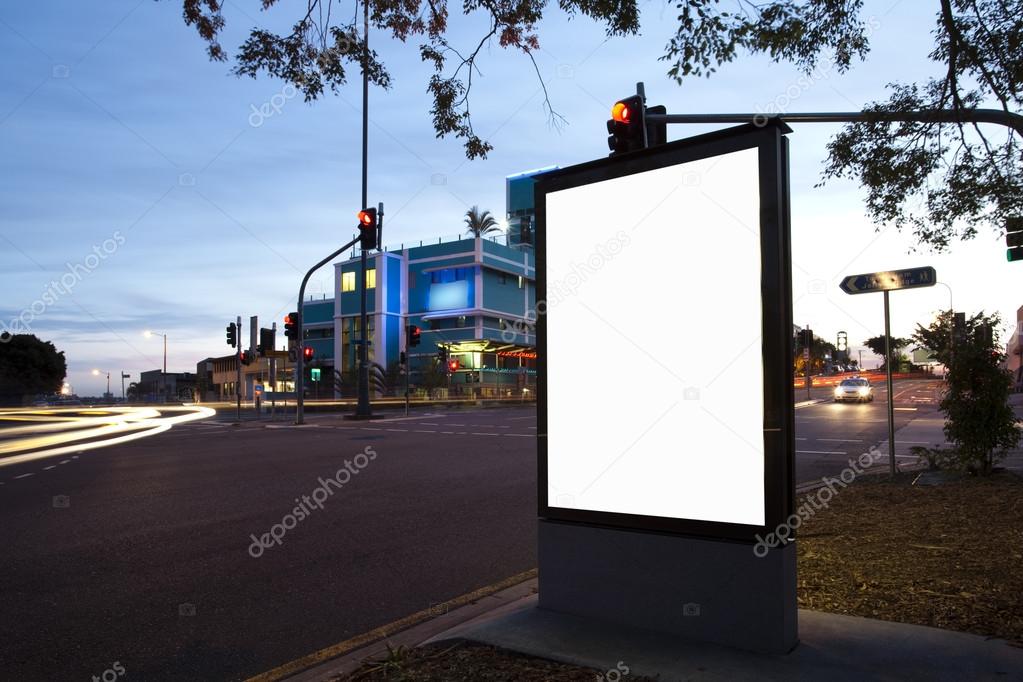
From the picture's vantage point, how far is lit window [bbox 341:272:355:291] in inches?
2761

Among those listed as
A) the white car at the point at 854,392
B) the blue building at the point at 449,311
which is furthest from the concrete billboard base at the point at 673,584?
the blue building at the point at 449,311

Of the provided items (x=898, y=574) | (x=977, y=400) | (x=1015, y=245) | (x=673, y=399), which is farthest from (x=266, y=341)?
(x=673, y=399)

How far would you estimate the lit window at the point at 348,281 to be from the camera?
230 feet

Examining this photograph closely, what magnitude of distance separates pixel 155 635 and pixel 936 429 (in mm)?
20812

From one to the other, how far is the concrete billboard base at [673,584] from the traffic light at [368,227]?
20.5 m

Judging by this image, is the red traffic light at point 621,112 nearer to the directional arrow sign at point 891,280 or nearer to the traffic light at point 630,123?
the traffic light at point 630,123

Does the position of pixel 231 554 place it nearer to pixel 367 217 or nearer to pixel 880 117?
Result: pixel 880 117

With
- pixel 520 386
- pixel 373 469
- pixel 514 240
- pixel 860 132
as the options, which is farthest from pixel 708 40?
pixel 514 240

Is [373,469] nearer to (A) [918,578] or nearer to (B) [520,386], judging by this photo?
(A) [918,578]

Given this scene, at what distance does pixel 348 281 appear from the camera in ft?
231

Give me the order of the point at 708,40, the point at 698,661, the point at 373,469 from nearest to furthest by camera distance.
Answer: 1. the point at 698,661
2. the point at 708,40
3. the point at 373,469

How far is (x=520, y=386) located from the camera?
66625 mm

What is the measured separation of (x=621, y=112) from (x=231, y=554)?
5734mm

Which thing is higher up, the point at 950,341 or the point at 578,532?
the point at 950,341
